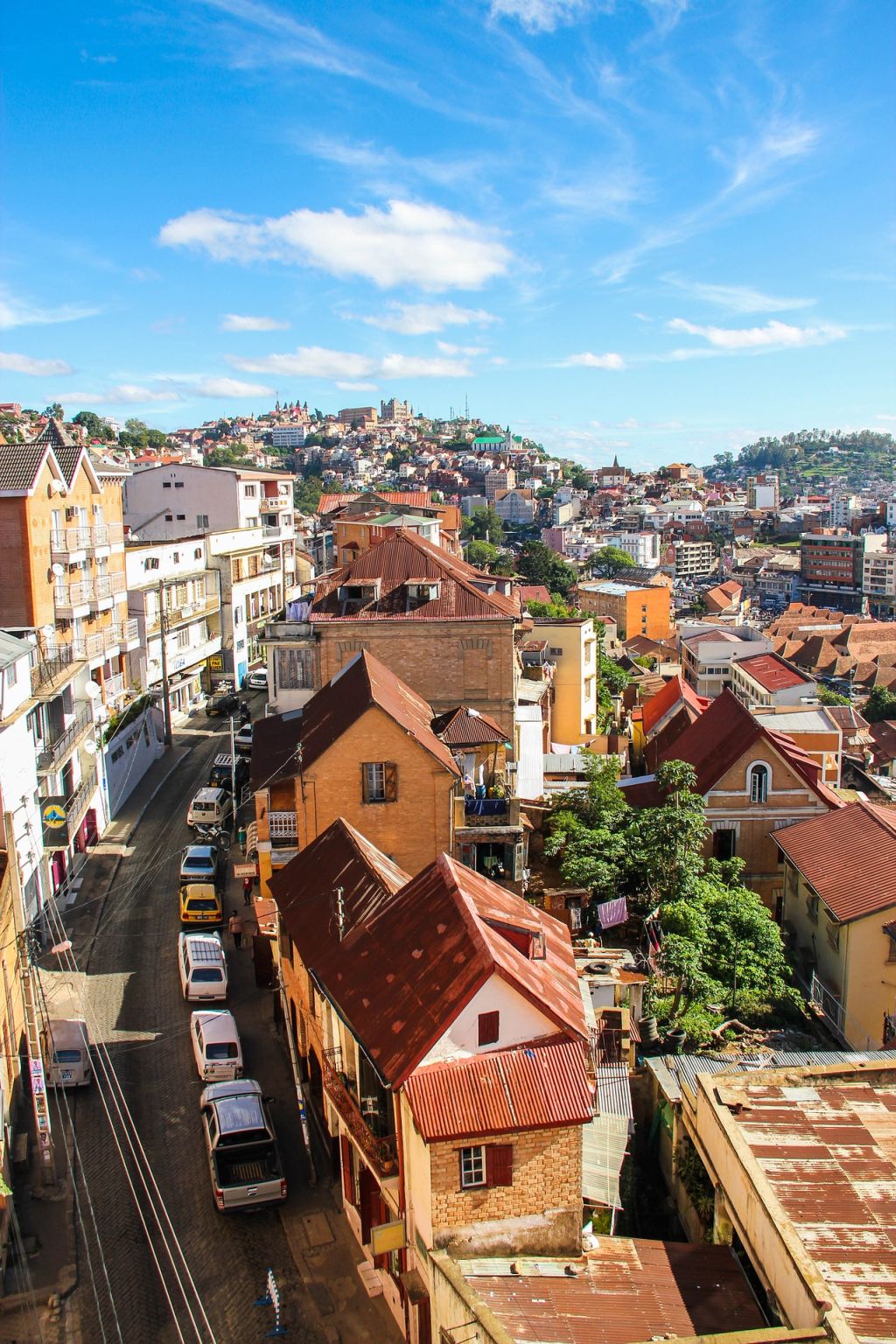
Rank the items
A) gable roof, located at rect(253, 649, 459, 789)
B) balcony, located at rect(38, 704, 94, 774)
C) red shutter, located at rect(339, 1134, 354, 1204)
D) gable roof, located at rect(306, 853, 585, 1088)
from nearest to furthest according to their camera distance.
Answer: gable roof, located at rect(306, 853, 585, 1088) < red shutter, located at rect(339, 1134, 354, 1204) < gable roof, located at rect(253, 649, 459, 789) < balcony, located at rect(38, 704, 94, 774)

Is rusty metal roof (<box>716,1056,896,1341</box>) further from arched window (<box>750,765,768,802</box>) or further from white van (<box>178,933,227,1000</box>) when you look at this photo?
arched window (<box>750,765,768,802</box>)

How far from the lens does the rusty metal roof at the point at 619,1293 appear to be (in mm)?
12078

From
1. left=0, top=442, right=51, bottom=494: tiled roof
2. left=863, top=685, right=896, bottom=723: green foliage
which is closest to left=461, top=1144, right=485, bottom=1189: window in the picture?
left=0, top=442, right=51, bottom=494: tiled roof

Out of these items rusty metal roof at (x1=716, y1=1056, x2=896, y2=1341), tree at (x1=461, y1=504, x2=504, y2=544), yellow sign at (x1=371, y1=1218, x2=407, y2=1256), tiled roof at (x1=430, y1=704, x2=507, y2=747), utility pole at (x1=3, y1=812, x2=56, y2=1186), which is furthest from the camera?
tree at (x1=461, y1=504, x2=504, y2=544)

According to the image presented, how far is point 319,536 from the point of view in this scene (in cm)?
8981

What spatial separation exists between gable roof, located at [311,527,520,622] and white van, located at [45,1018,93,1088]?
14447 mm

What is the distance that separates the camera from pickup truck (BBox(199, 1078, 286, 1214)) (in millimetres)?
16328

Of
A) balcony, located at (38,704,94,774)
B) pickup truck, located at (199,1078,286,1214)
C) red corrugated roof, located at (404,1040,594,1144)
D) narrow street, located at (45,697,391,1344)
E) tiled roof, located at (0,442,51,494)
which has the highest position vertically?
tiled roof, located at (0,442,51,494)

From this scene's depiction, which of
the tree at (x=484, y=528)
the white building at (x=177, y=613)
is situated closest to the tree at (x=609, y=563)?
the tree at (x=484, y=528)

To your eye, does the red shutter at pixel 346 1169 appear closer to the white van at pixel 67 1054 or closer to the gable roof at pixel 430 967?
the gable roof at pixel 430 967

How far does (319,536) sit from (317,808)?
6868 cm

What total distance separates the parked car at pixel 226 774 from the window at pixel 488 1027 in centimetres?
2346

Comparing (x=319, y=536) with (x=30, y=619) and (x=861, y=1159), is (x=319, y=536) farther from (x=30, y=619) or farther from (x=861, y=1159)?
(x=861, y=1159)

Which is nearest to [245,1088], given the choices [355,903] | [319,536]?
[355,903]
